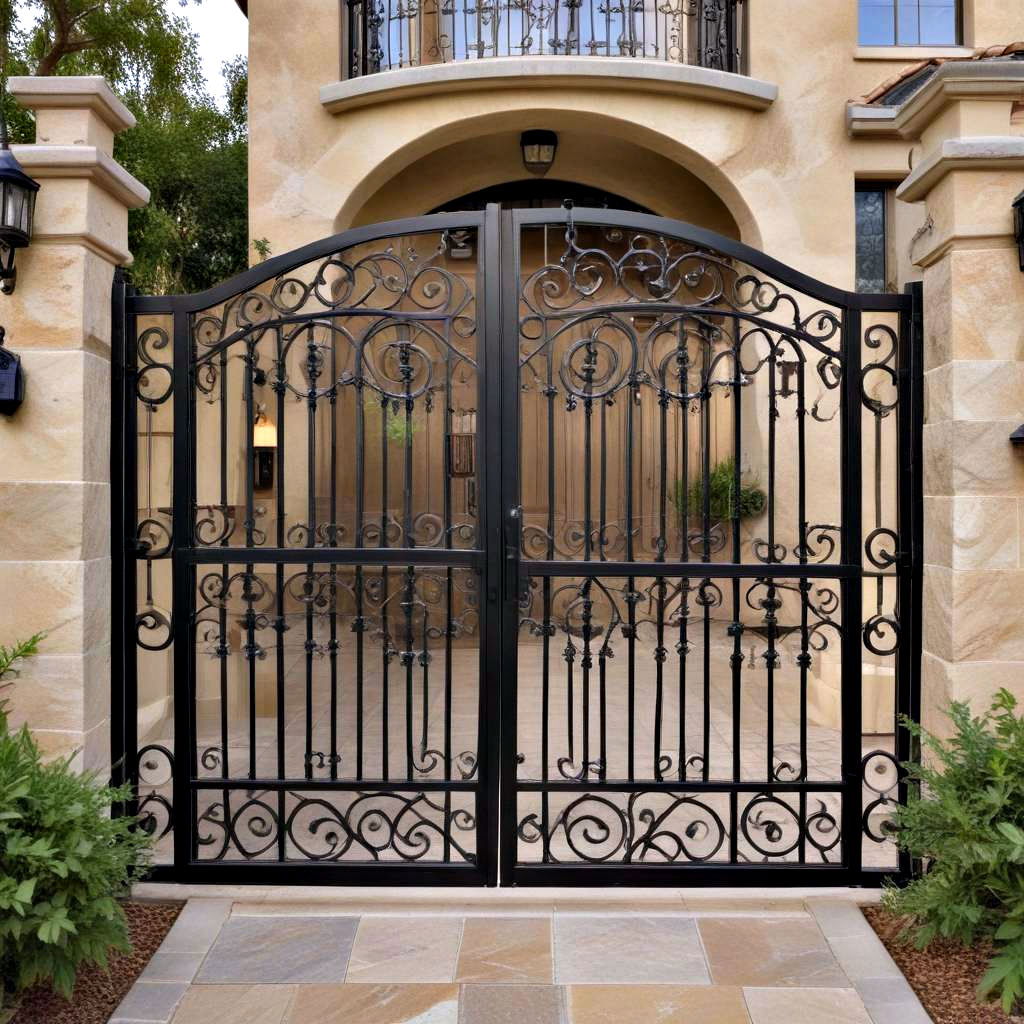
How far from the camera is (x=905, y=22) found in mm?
9094

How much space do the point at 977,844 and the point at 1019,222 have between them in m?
2.30

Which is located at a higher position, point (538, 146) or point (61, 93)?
point (538, 146)

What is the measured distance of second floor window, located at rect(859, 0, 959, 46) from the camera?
909 cm

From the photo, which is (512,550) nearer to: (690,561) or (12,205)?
(690,561)

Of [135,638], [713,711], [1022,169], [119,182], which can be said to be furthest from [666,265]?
[713,711]

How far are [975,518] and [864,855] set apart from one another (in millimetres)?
1765

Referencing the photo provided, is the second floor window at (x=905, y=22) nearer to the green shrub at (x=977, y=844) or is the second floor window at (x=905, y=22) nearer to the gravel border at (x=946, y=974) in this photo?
the green shrub at (x=977, y=844)

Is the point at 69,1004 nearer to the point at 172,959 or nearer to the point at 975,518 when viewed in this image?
the point at 172,959

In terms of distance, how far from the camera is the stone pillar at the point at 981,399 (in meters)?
3.56

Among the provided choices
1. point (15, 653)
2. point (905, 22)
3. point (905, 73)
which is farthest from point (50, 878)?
point (905, 22)

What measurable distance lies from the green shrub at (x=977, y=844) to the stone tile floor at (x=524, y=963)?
0.98ft

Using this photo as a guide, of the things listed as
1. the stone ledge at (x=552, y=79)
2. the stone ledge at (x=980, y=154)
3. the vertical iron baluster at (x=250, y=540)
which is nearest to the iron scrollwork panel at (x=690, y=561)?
the stone ledge at (x=980, y=154)

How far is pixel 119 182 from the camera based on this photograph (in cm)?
373

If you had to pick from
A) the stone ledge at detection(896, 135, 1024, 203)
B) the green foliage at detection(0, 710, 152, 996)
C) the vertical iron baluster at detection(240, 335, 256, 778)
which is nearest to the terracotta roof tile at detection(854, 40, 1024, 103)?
the stone ledge at detection(896, 135, 1024, 203)
